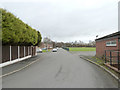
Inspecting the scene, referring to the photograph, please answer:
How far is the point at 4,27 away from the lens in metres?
8.12

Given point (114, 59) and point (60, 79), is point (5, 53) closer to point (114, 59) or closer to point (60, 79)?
point (60, 79)

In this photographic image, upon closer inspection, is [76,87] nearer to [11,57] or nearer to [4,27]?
[4,27]

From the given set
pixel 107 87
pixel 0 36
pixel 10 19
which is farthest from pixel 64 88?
pixel 10 19

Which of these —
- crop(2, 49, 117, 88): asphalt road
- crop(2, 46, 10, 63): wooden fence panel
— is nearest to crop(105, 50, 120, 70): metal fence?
crop(2, 49, 117, 88): asphalt road

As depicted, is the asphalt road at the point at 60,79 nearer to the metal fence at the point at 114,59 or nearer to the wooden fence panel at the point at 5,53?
the metal fence at the point at 114,59

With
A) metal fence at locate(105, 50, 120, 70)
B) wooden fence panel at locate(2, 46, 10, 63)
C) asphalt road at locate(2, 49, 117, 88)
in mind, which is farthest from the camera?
wooden fence panel at locate(2, 46, 10, 63)

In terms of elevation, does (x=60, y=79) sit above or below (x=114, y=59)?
below

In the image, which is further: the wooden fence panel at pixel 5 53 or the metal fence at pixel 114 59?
the wooden fence panel at pixel 5 53

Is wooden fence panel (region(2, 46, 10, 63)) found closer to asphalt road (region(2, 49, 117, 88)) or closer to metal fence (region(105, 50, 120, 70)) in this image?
asphalt road (region(2, 49, 117, 88))

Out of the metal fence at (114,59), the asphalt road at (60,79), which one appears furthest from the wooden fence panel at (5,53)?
the metal fence at (114,59)

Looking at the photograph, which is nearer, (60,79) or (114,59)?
(60,79)

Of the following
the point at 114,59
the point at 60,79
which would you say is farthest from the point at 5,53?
the point at 114,59

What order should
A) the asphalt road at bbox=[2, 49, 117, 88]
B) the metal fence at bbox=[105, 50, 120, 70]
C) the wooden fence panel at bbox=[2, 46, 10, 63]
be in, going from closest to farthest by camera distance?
the asphalt road at bbox=[2, 49, 117, 88], the metal fence at bbox=[105, 50, 120, 70], the wooden fence panel at bbox=[2, 46, 10, 63]

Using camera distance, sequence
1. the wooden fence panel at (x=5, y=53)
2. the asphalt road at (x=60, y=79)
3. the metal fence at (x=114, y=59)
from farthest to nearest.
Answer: the wooden fence panel at (x=5, y=53), the metal fence at (x=114, y=59), the asphalt road at (x=60, y=79)
